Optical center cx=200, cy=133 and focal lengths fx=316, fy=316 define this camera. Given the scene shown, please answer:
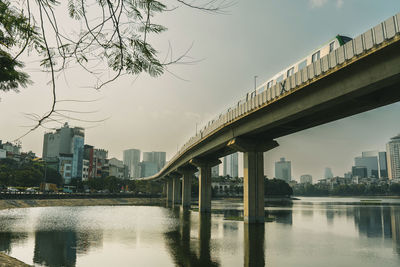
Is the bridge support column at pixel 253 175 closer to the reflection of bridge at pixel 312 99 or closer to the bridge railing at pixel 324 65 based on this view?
the reflection of bridge at pixel 312 99

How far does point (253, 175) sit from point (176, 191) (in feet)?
235

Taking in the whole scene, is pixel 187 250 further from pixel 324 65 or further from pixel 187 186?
pixel 187 186

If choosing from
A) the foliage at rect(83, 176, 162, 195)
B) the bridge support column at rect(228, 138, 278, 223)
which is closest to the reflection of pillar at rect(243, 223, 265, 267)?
the bridge support column at rect(228, 138, 278, 223)

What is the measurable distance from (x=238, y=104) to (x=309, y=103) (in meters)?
13.4

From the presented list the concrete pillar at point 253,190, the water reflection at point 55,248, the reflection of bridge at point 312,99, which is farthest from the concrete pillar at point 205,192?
the water reflection at point 55,248

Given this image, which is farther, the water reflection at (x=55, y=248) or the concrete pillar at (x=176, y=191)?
the concrete pillar at (x=176, y=191)

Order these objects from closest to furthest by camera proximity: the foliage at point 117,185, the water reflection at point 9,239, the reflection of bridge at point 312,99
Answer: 1. the reflection of bridge at point 312,99
2. the water reflection at point 9,239
3. the foliage at point 117,185

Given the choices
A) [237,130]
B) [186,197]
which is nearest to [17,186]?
[186,197]

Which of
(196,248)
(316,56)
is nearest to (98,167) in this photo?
(316,56)

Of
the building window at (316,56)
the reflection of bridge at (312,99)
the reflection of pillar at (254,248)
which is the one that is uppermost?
the building window at (316,56)

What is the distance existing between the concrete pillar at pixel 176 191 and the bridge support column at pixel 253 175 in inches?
2702

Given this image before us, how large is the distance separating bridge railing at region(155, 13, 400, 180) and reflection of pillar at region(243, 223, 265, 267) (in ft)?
45.8

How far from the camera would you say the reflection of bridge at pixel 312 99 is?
21995 millimetres

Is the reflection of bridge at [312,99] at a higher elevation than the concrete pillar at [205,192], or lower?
higher
